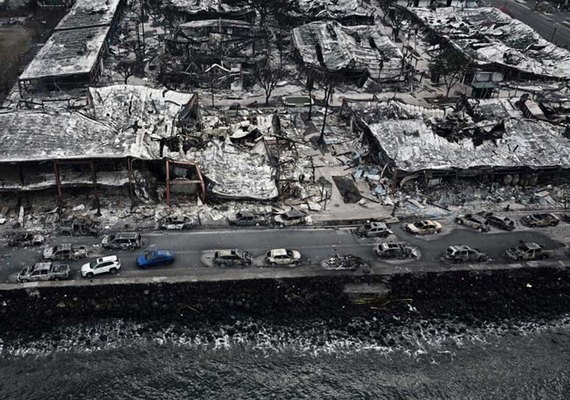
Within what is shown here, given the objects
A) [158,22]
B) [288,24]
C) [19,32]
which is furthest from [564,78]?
[19,32]

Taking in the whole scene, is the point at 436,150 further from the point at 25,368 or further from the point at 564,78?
the point at 25,368

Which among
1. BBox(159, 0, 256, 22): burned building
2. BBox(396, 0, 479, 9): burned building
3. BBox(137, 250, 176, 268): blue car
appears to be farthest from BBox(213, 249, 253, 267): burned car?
BBox(396, 0, 479, 9): burned building

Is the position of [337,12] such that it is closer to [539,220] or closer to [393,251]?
[539,220]

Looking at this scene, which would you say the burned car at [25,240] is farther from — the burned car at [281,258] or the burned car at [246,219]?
the burned car at [281,258]

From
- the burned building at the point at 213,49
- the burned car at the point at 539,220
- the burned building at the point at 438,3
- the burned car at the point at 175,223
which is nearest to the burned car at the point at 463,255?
the burned car at the point at 539,220

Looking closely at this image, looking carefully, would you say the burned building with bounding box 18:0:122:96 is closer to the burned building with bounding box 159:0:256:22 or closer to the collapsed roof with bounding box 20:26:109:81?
the collapsed roof with bounding box 20:26:109:81
